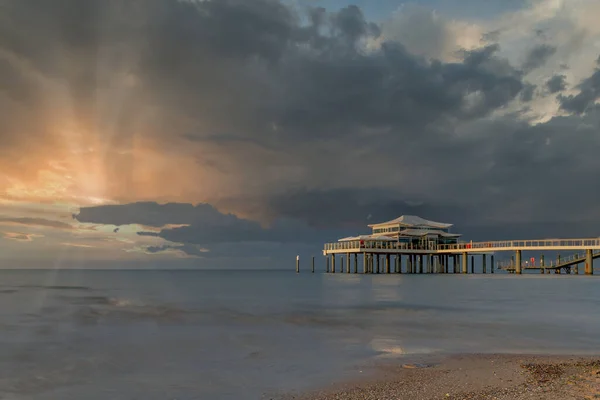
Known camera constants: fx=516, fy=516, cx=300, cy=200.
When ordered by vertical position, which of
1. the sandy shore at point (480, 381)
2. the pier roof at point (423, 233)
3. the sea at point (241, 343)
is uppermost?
the pier roof at point (423, 233)

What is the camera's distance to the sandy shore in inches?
426

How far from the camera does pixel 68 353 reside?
736 inches

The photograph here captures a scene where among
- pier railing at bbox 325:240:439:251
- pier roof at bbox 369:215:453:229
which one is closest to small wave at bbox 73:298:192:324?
pier railing at bbox 325:240:439:251

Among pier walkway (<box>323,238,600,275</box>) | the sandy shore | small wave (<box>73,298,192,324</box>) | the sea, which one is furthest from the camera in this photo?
pier walkway (<box>323,238,600,275</box>)

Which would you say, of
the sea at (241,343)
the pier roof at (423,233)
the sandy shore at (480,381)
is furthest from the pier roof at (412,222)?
the sandy shore at (480,381)

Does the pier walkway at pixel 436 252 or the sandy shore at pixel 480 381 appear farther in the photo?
the pier walkway at pixel 436 252

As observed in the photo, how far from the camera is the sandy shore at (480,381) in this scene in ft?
35.5

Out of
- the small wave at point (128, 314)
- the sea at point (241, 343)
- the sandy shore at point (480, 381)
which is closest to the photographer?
the sandy shore at point (480, 381)

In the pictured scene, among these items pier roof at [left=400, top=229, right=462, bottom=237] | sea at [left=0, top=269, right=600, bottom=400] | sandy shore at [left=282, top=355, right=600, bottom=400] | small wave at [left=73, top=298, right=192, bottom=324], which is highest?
pier roof at [left=400, top=229, right=462, bottom=237]

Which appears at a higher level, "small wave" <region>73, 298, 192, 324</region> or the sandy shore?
the sandy shore

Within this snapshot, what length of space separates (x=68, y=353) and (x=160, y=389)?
7.54 m

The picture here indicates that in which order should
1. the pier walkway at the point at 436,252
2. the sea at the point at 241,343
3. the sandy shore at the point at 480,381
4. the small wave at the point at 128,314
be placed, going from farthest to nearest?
the pier walkway at the point at 436,252 → the small wave at the point at 128,314 → the sea at the point at 241,343 → the sandy shore at the point at 480,381

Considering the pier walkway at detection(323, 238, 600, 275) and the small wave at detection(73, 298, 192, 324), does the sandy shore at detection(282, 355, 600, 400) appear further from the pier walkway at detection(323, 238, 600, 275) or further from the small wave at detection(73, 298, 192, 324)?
the pier walkway at detection(323, 238, 600, 275)

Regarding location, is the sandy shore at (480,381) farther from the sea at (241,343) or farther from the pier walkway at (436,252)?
the pier walkway at (436,252)
